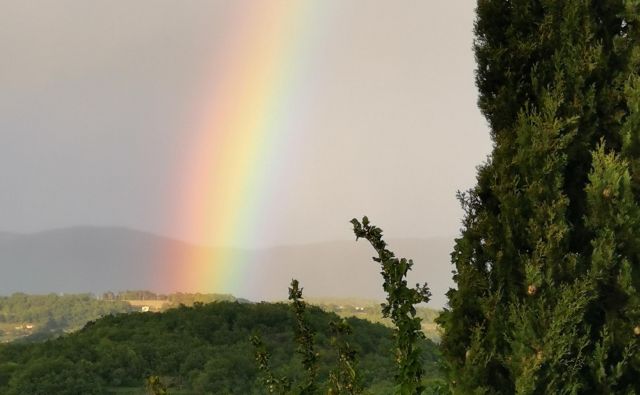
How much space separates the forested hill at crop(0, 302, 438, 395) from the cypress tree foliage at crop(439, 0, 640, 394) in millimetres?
13247

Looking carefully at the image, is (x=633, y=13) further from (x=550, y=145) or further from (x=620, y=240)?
(x=620, y=240)

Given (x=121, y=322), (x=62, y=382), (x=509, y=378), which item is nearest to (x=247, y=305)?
(x=121, y=322)

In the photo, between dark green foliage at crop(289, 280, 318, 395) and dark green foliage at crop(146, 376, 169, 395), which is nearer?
dark green foliage at crop(146, 376, 169, 395)

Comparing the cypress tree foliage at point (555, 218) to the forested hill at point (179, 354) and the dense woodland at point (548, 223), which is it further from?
the forested hill at point (179, 354)

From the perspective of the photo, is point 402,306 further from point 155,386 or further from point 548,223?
point 548,223

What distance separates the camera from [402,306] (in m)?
4.50

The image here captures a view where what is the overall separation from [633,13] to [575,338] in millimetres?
3784

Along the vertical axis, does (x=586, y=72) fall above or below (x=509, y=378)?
above

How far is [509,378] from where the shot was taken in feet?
20.6

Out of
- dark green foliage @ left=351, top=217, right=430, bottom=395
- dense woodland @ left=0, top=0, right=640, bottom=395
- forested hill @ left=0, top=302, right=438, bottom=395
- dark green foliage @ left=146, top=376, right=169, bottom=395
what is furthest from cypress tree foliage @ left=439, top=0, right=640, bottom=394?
forested hill @ left=0, top=302, right=438, bottom=395

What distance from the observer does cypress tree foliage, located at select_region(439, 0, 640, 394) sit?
5957mm

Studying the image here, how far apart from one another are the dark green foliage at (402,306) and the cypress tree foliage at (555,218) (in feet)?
5.23

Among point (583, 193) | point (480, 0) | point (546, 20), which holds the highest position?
point (480, 0)

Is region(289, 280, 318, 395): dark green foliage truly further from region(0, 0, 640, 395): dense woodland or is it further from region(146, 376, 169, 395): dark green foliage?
region(146, 376, 169, 395): dark green foliage
